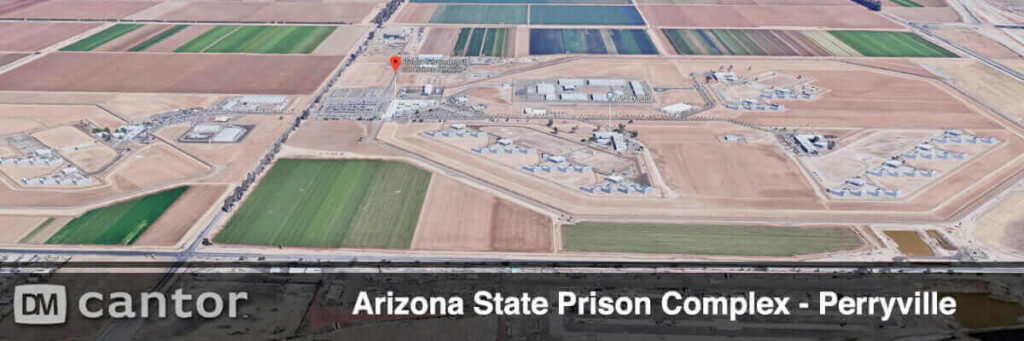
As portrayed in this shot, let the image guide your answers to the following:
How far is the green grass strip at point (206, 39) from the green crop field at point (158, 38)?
5.72 metres

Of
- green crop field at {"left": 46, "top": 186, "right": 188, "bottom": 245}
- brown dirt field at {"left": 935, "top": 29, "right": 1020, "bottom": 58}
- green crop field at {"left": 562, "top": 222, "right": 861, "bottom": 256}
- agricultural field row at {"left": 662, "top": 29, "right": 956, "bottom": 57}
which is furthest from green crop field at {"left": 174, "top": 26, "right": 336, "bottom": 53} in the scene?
brown dirt field at {"left": 935, "top": 29, "right": 1020, "bottom": 58}

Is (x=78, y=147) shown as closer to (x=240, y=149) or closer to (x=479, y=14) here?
(x=240, y=149)

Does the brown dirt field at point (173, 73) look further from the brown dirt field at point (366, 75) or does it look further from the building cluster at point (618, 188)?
the building cluster at point (618, 188)

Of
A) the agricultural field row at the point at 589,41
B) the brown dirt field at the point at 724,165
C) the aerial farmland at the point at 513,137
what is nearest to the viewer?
the aerial farmland at the point at 513,137

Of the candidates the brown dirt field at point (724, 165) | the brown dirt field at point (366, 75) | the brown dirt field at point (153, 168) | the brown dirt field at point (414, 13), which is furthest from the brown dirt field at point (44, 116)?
the brown dirt field at point (724, 165)

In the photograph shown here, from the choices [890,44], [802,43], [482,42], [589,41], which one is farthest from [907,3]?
[482,42]

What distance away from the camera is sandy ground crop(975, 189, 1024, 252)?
5653 centimetres

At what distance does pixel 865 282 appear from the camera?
168ft

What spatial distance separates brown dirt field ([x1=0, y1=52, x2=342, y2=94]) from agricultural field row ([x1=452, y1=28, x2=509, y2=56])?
22564 millimetres

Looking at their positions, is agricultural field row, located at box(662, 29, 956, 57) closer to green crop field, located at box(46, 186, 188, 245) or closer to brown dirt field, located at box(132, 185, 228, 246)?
brown dirt field, located at box(132, 185, 228, 246)

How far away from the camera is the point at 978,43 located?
119 m

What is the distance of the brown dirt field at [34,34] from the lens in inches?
4397

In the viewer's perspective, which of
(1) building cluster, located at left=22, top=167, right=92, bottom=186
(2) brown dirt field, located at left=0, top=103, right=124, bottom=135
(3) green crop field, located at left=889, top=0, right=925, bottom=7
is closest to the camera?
(1) building cluster, located at left=22, top=167, right=92, bottom=186

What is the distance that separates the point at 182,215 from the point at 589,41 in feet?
262
